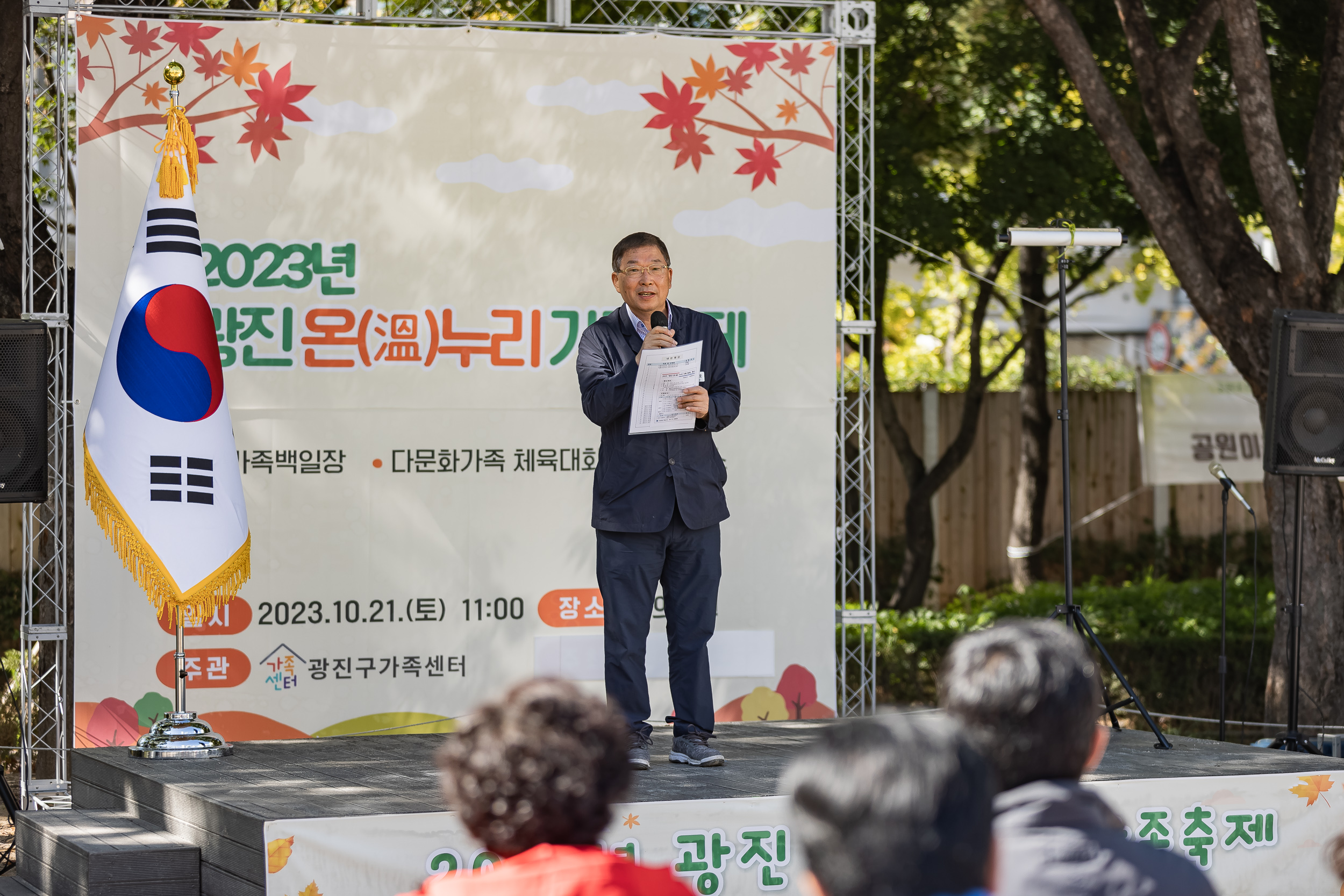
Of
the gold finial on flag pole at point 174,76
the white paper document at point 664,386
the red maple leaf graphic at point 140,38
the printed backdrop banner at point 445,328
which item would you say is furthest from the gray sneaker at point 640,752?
the red maple leaf graphic at point 140,38

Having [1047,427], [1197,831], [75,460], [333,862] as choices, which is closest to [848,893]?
[333,862]

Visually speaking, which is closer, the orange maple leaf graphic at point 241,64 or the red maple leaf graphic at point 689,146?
the orange maple leaf graphic at point 241,64

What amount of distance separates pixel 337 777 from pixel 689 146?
9.91 feet

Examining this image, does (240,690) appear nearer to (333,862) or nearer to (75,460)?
(75,460)

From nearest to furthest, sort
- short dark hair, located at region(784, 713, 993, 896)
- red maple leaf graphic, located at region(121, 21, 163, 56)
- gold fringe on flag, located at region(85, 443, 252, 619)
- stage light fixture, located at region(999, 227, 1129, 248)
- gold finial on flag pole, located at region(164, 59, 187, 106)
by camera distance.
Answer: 1. short dark hair, located at region(784, 713, 993, 896)
2. gold fringe on flag, located at region(85, 443, 252, 619)
3. gold finial on flag pole, located at region(164, 59, 187, 106)
4. stage light fixture, located at region(999, 227, 1129, 248)
5. red maple leaf graphic, located at region(121, 21, 163, 56)

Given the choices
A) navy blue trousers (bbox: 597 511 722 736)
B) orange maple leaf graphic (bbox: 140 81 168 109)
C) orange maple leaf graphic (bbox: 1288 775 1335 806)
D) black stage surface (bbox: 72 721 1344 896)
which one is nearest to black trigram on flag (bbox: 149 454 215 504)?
black stage surface (bbox: 72 721 1344 896)

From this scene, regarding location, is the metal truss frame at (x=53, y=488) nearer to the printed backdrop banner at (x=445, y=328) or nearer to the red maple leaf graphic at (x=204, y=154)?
the printed backdrop banner at (x=445, y=328)

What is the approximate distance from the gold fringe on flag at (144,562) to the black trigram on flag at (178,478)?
133 mm

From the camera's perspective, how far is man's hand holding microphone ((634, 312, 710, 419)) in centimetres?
426

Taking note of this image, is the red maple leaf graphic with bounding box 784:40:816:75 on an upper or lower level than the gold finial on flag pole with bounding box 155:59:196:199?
upper

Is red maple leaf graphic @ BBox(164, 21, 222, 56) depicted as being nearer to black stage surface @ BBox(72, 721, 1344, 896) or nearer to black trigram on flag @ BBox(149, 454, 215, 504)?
black trigram on flag @ BBox(149, 454, 215, 504)

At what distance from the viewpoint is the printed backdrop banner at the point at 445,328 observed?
5594mm

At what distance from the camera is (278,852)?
342cm

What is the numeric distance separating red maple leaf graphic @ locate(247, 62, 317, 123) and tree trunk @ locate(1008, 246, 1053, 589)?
6390mm
